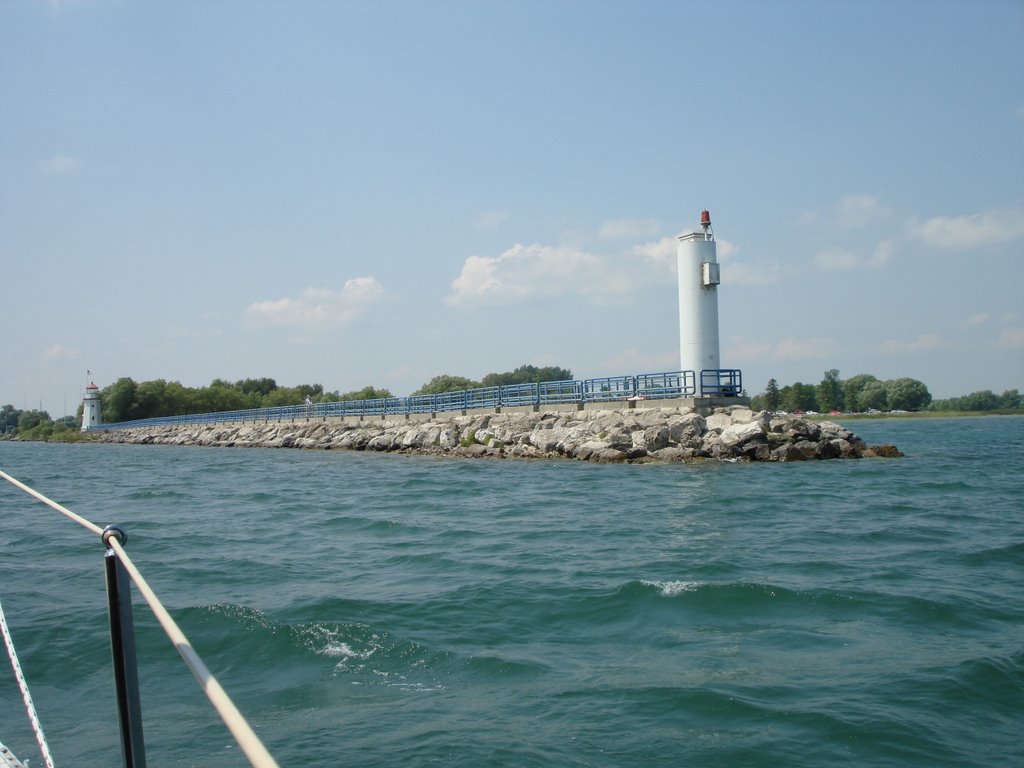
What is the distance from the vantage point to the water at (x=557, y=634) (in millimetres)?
4910

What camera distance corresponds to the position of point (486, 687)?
18.9 feet

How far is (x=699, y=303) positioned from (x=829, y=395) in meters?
104

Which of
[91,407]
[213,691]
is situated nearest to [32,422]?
[91,407]

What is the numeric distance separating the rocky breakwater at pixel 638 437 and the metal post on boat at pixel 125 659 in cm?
2112

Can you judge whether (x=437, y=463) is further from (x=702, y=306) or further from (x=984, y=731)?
(x=984, y=731)

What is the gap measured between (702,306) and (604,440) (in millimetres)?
6008

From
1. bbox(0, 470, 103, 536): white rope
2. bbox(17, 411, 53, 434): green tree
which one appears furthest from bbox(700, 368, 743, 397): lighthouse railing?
bbox(17, 411, 53, 434): green tree

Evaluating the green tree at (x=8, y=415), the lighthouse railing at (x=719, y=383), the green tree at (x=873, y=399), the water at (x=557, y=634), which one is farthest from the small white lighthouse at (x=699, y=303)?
the green tree at (x=8, y=415)

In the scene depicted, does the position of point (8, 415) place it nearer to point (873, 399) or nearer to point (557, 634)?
point (873, 399)

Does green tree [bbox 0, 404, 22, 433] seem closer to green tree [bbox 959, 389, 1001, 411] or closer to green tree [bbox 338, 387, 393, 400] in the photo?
green tree [bbox 338, 387, 393, 400]

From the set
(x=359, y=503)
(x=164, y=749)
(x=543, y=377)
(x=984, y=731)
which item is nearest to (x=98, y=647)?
(x=164, y=749)

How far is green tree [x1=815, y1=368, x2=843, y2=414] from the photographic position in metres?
120

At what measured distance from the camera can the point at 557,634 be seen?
694 cm

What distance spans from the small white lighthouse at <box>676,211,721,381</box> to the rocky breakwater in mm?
2172
